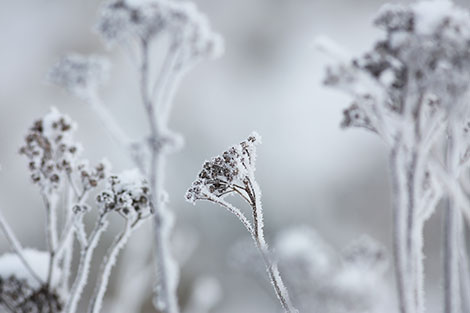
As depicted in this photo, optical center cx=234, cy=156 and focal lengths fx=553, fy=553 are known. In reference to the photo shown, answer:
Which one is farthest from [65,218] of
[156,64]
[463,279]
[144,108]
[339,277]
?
[339,277]

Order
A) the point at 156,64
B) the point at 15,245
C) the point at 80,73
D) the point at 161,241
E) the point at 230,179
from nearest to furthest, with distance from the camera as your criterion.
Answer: the point at 230,179 < the point at 15,245 < the point at 161,241 < the point at 156,64 < the point at 80,73

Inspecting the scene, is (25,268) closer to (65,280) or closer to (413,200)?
(65,280)

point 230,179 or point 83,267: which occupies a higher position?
point 230,179

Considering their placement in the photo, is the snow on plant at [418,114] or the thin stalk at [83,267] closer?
the snow on plant at [418,114]

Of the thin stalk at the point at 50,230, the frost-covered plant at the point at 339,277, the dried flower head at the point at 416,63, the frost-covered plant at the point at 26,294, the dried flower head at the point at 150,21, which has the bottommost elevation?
the frost-covered plant at the point at 26,294

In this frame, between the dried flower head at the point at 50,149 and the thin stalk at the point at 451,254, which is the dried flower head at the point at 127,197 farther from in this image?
the thin stalk at the point at 451,254

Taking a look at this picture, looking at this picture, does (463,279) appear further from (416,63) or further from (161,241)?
(161,241)

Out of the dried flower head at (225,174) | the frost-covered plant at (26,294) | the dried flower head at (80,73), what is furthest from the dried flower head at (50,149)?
the dried flower head at (80,73)

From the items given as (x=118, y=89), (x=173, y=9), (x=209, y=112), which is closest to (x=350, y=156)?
(x=209, y=112)
